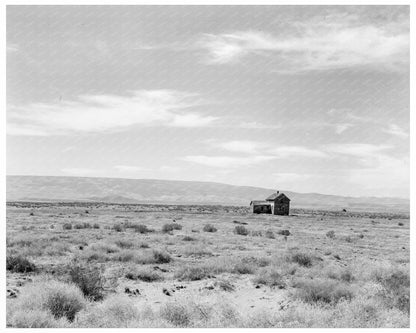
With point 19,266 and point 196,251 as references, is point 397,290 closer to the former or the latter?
point 196,251

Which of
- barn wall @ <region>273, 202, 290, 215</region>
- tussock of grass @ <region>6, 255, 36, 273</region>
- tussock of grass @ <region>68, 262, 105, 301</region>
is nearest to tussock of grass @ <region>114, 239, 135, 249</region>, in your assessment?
tussock of grass @ <region>6, 255, 36, 273</region>

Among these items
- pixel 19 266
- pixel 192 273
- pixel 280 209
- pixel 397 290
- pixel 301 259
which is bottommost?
pixel 280 209

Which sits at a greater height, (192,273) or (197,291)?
(192,273)

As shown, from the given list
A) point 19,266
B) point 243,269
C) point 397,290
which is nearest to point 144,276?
point 243,269

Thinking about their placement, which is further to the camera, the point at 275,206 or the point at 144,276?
the point at 275,206

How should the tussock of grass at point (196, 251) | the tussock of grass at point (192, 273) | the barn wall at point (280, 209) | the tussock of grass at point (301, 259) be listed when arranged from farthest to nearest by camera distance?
the barn wall at point (280, 209)
the tussock of grass at point (196, 251)
the tussock of grass at point (301, 259)
the tussock of grass at point (192, 273)

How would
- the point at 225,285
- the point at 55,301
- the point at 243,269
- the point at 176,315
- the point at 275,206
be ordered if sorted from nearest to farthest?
the point at 176,315
the point at 55,301
the point at 225,285
the point at 243,269
the point at 275,206

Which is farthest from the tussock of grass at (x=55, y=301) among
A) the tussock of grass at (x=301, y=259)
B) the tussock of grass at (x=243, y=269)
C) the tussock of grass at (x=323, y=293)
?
the tussock of grass at (x=301, y=259)

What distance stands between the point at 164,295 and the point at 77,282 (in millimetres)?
2180

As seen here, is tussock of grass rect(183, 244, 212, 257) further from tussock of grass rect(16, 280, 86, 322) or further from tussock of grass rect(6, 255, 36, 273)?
tussock of grass rect(16, 280, 86, 322)

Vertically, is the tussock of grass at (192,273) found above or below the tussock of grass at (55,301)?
below

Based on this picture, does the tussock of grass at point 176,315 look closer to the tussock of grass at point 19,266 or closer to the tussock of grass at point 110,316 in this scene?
the tussock of grass at point 110,316
